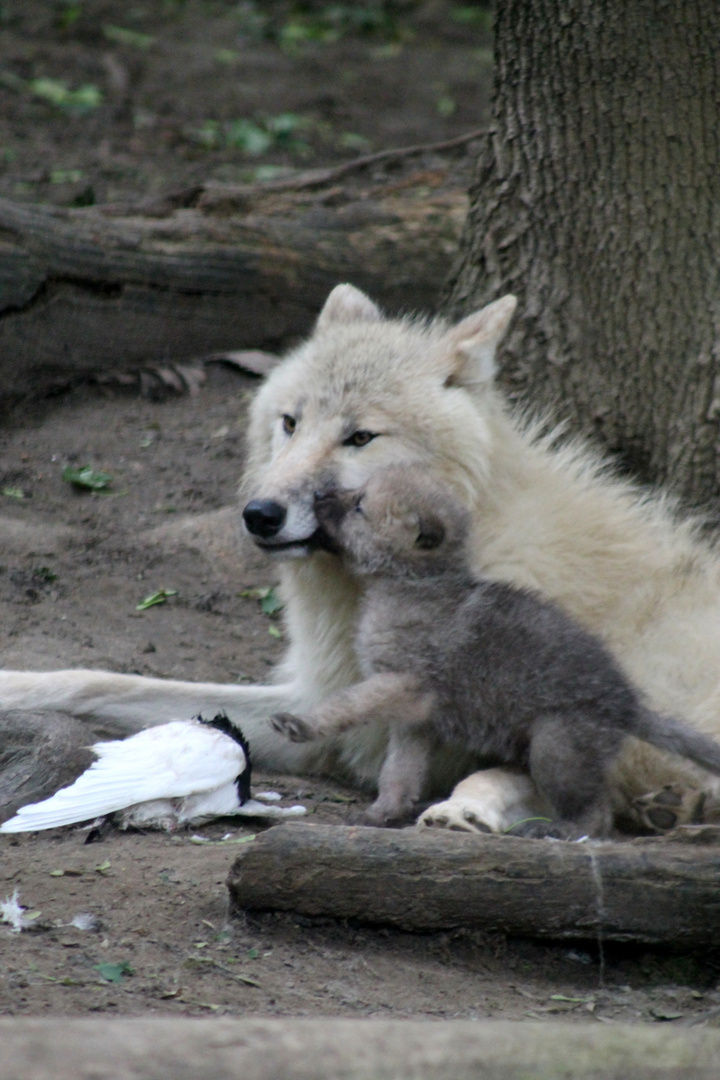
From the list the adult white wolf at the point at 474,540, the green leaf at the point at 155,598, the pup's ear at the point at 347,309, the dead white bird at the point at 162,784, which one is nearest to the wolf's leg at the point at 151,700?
the adult white wolf at the point at 474,540

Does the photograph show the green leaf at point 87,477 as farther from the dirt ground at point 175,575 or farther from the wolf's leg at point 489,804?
the wolf's leg at point 489,804

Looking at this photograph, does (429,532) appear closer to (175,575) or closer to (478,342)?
(478,342)

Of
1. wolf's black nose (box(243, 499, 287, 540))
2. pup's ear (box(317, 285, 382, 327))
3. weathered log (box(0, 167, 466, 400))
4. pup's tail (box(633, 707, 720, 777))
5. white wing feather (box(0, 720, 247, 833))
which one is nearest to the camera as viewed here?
pup's tail (box(633, 707, 720, 777))

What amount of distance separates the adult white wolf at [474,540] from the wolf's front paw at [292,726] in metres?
0.56

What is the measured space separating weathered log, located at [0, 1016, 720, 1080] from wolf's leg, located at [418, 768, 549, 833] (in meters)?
Result: 1.81

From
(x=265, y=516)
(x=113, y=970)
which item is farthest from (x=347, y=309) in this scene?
(x=113, y=970)

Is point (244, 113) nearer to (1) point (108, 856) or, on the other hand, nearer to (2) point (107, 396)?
(2) point (107, 396)

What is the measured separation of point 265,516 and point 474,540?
699 mm

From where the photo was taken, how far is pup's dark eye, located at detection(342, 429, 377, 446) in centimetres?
400

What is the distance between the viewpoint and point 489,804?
11.3ft

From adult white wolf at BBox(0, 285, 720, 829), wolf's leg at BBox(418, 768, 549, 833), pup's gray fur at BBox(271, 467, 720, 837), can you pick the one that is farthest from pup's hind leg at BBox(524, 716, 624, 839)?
adult white wolf at BBox(0, 285, 720, 829)

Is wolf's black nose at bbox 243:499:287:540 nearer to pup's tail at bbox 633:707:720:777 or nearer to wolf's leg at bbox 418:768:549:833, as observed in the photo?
wolf's leg at bbox 418:768:549:833

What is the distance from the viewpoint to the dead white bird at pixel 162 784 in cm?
337

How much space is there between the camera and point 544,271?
→ 5070 millimetres
